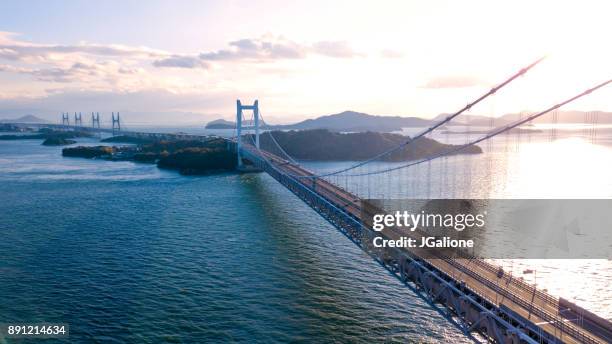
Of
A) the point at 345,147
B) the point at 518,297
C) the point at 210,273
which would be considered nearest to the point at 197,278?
the point at 210,273

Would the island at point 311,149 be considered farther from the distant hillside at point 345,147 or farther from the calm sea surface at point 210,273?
the calm sea surface at point 210,273

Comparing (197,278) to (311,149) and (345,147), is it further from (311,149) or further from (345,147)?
(345,147)

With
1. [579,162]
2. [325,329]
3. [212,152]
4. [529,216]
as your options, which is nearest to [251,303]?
[325,329]

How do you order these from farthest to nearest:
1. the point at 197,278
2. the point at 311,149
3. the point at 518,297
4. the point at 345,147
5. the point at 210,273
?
the point at 345,147, the point at 311,149, the point at 210,273, the point at 197,278, the point at 518,297

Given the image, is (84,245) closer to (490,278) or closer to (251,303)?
(251,303)

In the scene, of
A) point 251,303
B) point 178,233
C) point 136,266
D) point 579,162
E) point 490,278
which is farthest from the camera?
point 579,162

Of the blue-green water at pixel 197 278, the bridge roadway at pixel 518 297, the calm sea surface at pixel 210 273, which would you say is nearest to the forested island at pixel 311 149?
the calm sea surface at pixel 210 273
